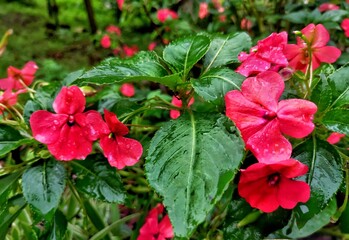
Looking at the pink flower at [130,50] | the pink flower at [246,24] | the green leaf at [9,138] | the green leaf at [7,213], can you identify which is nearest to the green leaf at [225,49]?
the green leaf at [9,138]

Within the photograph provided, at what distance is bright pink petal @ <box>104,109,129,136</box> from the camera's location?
0.78 m

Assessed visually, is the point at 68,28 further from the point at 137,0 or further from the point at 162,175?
the point at 162,175

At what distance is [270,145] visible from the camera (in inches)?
26.0

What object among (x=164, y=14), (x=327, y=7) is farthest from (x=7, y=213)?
(x=164, y=14)

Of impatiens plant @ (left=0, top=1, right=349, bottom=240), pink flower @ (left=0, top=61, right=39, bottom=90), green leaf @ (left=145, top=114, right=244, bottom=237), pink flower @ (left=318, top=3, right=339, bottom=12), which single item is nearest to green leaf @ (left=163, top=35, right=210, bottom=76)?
impatiens plant @ (left=0, top=1, right=349, bottom=240)

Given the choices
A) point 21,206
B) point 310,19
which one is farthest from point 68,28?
point 21,206

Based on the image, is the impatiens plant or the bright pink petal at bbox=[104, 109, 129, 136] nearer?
the impatiens plant

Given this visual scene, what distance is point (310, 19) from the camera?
145 cm

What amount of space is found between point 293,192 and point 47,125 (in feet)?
1.36

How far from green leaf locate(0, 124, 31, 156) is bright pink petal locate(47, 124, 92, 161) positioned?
9cm

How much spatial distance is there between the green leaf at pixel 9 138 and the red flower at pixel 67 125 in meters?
0.07

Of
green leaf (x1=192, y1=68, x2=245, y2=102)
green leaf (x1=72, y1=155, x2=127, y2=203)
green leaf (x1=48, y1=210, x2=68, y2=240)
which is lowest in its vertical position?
green leaf (x1=48, y1=210, x2=68, y2=240)

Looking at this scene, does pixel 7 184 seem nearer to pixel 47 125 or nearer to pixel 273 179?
pixel 47 125

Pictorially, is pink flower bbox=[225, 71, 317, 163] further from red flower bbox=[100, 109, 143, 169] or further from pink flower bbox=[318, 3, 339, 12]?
pink flower bbox=[318, 3, 339, 12]
